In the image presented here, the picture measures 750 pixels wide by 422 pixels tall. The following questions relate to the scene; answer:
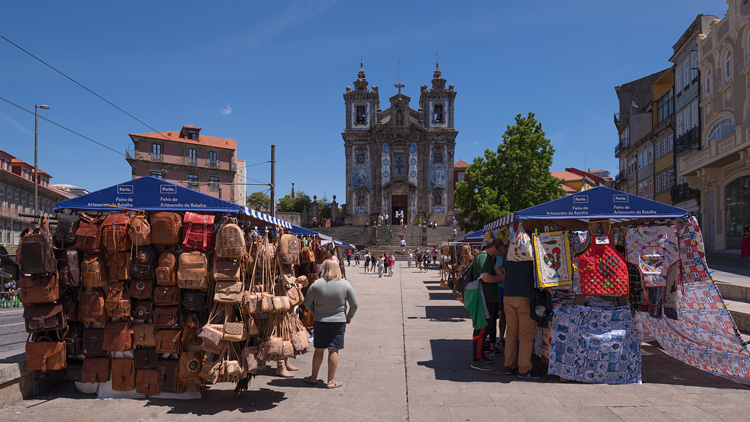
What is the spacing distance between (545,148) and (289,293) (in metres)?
30.6

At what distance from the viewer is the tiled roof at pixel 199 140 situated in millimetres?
54781

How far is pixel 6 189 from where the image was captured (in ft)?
Result: 126

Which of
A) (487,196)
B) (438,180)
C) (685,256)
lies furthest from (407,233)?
(685,256)

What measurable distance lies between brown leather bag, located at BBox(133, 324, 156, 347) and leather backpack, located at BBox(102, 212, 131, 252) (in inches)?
37.3

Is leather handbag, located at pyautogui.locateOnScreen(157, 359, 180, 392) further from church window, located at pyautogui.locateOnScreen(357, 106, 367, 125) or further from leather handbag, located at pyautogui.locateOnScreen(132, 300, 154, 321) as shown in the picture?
church window, located at pyautogui.locateOnScreen(357, 106, 367, 125)

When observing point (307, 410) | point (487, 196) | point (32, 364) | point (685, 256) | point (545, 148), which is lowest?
point (307, 410)

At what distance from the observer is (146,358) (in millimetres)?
5930

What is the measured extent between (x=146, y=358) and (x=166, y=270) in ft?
3.57

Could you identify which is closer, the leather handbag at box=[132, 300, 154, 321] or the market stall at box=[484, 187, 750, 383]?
the leather handbag at box=[132, 300, 154, 321]

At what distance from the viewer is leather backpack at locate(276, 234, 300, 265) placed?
21.3 feet

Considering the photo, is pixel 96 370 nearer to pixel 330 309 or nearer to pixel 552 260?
pixel 330 309

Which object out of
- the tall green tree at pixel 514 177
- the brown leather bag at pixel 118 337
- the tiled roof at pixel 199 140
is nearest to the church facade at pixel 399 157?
the tiled roof at pixel 199 140

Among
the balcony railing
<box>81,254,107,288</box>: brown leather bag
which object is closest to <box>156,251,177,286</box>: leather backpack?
<box>81,254,107,288</box>: brown leather bag

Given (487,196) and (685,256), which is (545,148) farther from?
(685,256)
